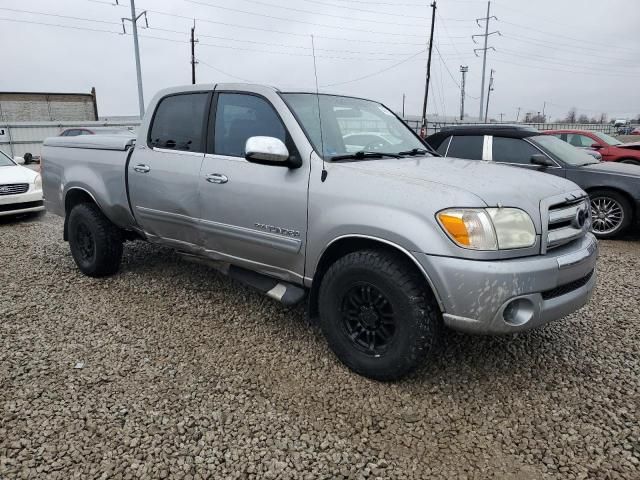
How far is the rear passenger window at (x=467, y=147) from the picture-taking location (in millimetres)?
7000

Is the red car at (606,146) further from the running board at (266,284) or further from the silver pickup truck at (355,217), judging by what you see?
the running board at (266,284)

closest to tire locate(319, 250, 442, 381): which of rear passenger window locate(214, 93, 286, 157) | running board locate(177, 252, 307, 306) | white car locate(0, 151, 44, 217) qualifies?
running board locate(177, 252, 307, 306)

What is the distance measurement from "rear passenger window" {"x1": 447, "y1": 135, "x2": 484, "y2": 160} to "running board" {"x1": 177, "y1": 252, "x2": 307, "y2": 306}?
442cm

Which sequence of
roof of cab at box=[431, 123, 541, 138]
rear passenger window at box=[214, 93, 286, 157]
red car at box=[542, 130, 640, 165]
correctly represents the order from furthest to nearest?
1. red car at box=[542, 130, 640, 165]
2. roof of cab at box=[431, 123, 541, 138]
3. rear passenger window at box=[214, 93, 286, 157]

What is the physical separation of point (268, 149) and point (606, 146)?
10.6 metres

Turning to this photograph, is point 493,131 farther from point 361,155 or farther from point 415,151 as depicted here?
point 361,155

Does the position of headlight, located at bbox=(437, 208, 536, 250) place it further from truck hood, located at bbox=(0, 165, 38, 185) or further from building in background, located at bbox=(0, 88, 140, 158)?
building in background, located at bbox=(0, 88, 140, 158)

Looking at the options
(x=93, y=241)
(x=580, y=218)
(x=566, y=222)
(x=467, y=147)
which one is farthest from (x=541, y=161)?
(x=93, y=241)

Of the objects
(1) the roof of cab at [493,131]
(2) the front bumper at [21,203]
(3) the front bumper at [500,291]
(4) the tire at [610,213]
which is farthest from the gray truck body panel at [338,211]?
(2) the front bumper at [21,203]

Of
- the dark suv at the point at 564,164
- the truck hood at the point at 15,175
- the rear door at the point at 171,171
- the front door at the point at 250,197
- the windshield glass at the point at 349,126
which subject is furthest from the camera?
the truck hood at the point at 15,175

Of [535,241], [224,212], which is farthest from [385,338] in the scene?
[224,212]

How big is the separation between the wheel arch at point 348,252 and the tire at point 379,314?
47 millimetres

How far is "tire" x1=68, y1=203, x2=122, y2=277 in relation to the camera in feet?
15.3

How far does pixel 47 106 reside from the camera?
124 feet
